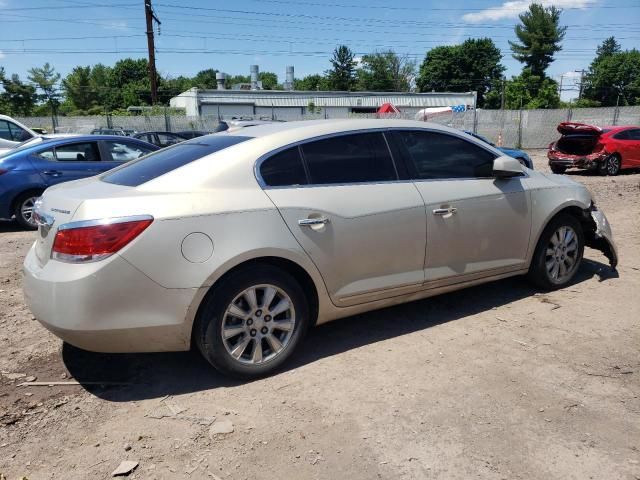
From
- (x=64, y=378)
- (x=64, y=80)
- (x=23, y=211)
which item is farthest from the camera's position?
(x=64, y=80)

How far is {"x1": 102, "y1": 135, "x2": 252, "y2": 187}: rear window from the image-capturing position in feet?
11.4

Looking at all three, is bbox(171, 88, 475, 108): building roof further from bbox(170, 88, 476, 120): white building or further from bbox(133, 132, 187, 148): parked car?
bbox(133, 132, 187, 148): parked car

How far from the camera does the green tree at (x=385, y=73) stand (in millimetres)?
92188

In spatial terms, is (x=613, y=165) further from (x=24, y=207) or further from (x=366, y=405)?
(x=366, y=405)

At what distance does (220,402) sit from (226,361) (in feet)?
0.80

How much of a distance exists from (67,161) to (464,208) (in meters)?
7.04

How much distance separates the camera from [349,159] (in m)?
3.87

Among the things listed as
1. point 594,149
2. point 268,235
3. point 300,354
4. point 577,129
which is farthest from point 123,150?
point 594,149

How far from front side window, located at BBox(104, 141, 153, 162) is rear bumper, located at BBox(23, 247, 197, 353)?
21.0 feet

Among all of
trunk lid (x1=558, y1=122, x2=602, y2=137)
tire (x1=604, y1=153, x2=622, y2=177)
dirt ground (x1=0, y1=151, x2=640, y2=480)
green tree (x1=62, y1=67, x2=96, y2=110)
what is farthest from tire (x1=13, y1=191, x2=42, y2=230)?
green tree (x1=62, y1=67, x2=96, y2=110)

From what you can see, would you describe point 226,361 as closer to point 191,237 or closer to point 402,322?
point 191,237

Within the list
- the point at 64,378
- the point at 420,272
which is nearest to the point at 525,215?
the point at 420,272

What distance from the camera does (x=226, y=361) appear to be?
10.9ft

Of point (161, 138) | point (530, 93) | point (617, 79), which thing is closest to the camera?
point (161, 138)
